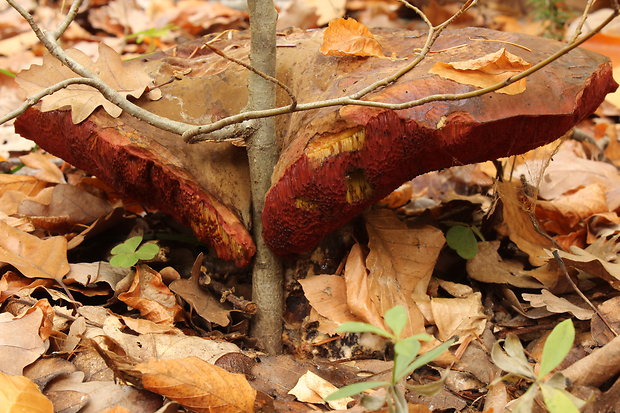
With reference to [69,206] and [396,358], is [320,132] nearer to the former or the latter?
[396,358]

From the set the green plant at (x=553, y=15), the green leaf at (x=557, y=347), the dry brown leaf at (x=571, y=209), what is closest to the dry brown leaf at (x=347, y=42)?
the green leaf at (x=557, y=347)

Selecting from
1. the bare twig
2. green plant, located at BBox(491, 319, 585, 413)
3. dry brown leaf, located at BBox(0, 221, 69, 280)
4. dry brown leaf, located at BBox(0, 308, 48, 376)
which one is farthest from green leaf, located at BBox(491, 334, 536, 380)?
dry brown leaf, located at BBox(0, 221, 69, 280)

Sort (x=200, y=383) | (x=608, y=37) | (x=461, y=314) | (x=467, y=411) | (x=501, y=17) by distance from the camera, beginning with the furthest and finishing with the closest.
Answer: (x=501, y=17)
(x=608, y=37)
(x=461, y=314)
(x=467, y=411)
(x=200, y=383)

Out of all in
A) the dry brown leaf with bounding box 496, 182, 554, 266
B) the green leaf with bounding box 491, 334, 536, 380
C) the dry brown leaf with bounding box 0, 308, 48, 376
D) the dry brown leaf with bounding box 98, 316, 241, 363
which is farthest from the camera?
the dry brown leaf with bounding box 496, 182, 554, 266

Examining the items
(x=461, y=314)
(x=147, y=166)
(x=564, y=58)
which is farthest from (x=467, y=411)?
(x=147, y=166)

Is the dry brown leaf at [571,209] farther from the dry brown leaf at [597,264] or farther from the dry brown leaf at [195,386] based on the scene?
the dry brown leaf at [195,386]

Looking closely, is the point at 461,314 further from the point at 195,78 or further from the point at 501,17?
the point at 501,17

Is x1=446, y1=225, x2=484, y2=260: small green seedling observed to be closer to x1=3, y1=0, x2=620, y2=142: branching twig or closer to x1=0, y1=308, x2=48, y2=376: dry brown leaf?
x1=3, y1=0, x2=620, y2=142: branching twig
